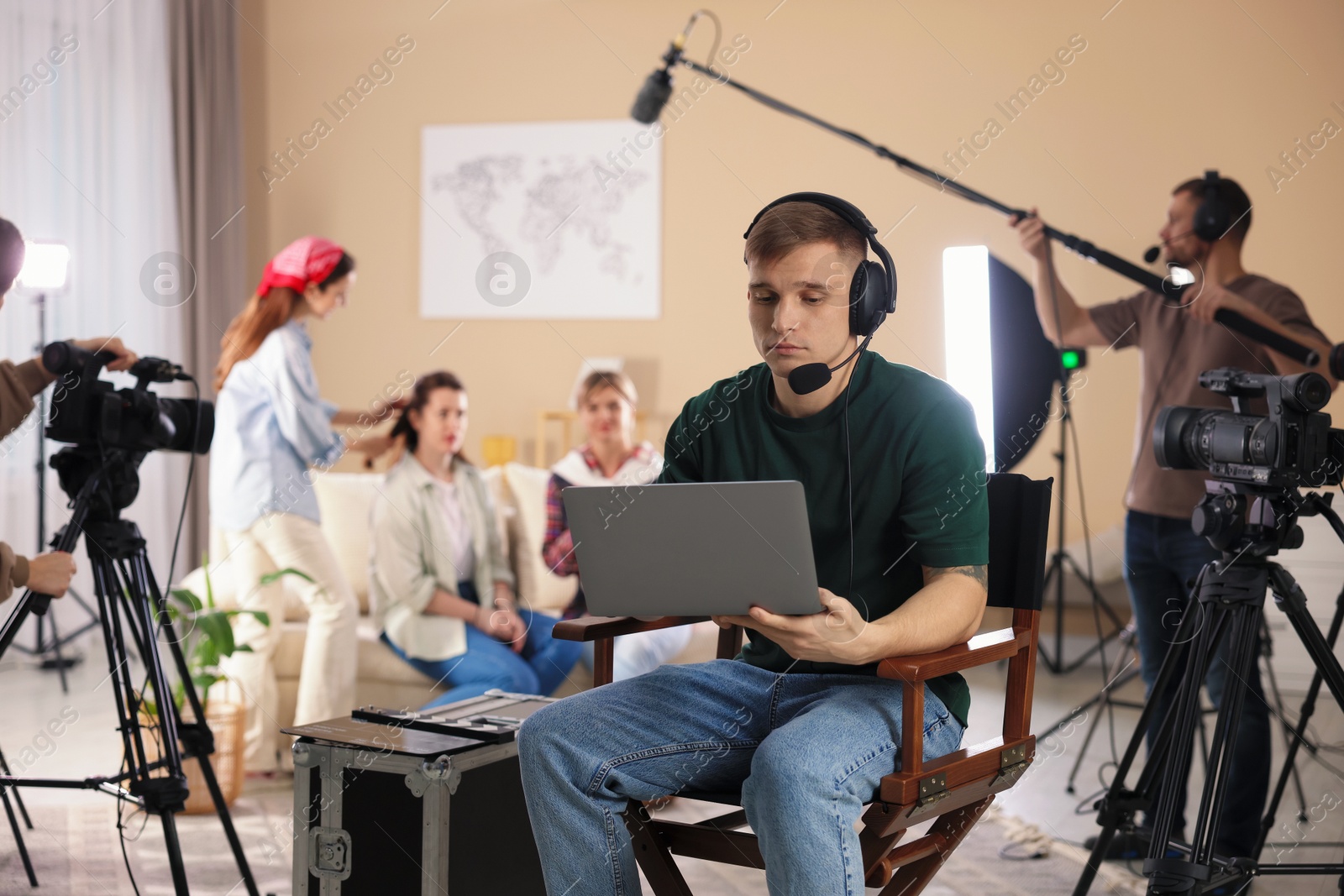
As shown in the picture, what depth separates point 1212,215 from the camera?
94.4 inches

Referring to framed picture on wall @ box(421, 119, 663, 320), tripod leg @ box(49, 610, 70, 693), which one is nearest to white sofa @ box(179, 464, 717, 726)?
tripod leg @ box(49, 610, 70, 693)

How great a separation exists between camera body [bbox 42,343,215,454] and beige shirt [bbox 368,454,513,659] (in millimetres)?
1046

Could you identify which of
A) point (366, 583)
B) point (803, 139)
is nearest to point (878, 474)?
point (366, 583)

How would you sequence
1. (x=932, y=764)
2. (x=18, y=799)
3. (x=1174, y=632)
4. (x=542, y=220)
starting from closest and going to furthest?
1. (x=932, y=764)
2. (x=1174, y=632)
3. (x=18, y=799)
4. (x=542, y=220)

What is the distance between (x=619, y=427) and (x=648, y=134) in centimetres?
247

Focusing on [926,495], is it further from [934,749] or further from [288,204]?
[288,204]

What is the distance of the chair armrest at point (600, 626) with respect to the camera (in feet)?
5.32

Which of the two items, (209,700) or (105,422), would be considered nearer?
(105,422)

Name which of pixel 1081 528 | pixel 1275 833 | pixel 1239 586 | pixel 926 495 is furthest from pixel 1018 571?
pixel 1081 528

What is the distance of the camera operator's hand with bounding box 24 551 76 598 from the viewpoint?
5.99 feet

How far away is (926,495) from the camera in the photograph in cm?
142

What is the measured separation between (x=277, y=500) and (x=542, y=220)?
2.88 meters

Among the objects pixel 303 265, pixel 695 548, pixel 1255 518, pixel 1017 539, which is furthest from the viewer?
pixel 303 265

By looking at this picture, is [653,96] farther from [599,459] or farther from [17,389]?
[17,389]
